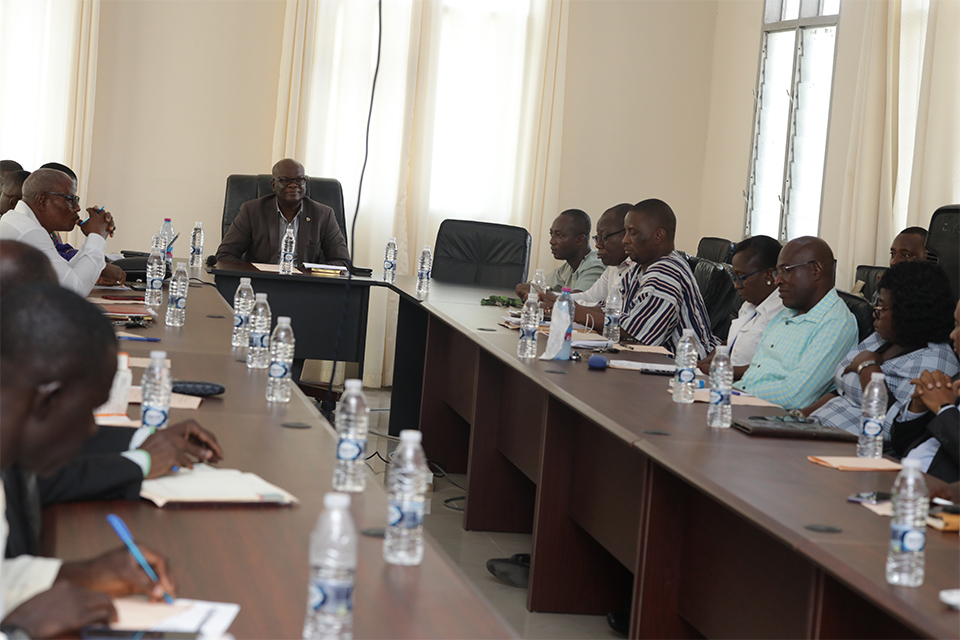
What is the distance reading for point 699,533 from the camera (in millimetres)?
2498

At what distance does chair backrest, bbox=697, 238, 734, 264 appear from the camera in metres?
6.09

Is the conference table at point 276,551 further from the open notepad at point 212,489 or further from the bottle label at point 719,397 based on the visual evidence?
the bottle label at point 719,397

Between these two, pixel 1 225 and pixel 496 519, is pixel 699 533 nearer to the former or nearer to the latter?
pixel 496 519

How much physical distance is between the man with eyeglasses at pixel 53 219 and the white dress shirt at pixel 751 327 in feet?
8.21

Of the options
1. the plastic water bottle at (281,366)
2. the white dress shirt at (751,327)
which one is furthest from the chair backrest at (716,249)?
the plastic water bottle at (281,366)

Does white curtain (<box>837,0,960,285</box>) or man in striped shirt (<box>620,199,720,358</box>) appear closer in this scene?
man in striped shirt (<box>620,199,720,358</box>)

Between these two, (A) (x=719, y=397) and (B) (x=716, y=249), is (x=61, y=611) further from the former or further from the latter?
(B) (x=716, y=249)

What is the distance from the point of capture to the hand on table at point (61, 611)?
116cm

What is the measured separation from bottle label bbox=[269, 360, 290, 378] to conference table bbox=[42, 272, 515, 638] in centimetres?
30

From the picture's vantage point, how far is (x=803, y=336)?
139 inches

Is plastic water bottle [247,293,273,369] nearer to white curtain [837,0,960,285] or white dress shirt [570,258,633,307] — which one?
white dress shirt [570,258,633,307]

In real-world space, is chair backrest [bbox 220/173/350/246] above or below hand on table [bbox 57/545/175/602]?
above

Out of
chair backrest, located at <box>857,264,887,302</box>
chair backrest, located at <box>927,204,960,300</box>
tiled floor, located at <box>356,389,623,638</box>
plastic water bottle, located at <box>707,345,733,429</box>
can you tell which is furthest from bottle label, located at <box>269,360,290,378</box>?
chair backrest, located at <box>857,264,887,302</box>

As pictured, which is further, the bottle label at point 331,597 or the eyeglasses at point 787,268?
the eyeglasses at point 787,268
